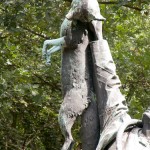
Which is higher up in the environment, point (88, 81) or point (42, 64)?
point (88, 81)

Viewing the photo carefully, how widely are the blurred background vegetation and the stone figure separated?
382 centimetres

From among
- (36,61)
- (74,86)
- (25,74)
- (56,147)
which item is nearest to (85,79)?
(74,86)

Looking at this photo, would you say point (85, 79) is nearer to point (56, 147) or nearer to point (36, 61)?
point (36, 61)

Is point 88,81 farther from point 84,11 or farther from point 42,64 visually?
point 42,64

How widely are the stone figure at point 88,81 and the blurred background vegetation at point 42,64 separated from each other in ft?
12.5

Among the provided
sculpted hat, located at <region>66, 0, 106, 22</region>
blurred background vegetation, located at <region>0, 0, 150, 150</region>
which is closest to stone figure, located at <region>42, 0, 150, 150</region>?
sculpted hat, located at <region>66, 0, 106, 22</region>

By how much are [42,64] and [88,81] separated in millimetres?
4865

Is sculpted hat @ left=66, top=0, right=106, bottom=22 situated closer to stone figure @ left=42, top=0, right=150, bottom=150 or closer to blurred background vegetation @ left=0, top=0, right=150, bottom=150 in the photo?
stone figure @ left=42, top=0, right=150, bottom=150

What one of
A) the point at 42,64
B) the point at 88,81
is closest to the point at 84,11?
the point at 88,81

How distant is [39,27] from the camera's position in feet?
30.5

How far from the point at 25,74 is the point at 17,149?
5.16 feet

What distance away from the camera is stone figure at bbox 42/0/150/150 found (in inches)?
162

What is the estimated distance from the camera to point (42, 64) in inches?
358

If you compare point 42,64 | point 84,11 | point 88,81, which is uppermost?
point 84,11
